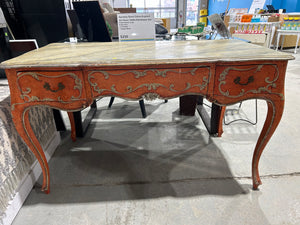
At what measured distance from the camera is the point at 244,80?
2.90 feet

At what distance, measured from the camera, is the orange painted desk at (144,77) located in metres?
0.84

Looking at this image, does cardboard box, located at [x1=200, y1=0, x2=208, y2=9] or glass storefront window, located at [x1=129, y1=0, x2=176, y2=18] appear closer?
glass storefront window, located at [x1=129, y1=0, x2=176, y2=18]

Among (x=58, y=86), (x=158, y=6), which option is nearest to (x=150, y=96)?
(x=58, y=86)

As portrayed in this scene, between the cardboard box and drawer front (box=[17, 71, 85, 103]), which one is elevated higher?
the cardboard box

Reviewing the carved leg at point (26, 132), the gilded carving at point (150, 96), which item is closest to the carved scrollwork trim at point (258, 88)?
the gilded carving at point (150, 96)

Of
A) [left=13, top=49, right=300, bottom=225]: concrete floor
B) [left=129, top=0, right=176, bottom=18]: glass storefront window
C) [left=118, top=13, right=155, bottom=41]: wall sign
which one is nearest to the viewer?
[left=13, top=49, right=300, bottom=225]: concrete floor

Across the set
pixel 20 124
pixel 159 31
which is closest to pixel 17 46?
pixel 20 124

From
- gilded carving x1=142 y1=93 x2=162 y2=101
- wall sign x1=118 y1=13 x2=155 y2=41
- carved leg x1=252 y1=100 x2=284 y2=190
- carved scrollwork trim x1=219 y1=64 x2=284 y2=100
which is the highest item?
wall sign x1=118 y1=13 x2=155 y2=41

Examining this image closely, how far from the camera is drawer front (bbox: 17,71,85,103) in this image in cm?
86

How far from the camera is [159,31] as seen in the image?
2090 millimetres

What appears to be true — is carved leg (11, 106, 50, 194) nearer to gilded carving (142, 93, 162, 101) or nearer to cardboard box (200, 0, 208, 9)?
gilded carving (142, 93, 162, 101)

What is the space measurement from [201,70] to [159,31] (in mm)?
1387

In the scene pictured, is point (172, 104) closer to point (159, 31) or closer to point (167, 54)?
point (159, 31)

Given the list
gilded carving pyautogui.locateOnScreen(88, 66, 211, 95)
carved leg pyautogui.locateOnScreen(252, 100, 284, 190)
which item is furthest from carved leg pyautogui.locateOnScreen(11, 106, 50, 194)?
carved leg pyautogui.locateOnScreen(252, 100, 284, 190)
